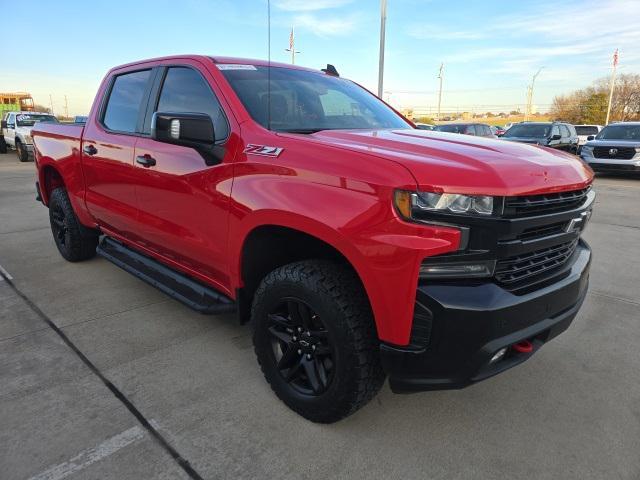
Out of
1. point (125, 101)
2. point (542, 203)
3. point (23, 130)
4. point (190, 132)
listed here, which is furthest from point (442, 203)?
point (23, 130)

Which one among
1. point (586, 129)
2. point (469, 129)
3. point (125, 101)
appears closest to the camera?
point (125, 101)

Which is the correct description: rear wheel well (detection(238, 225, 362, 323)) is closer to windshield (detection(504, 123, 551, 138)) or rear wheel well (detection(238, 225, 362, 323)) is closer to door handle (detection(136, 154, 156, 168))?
door handle (detection(136, 154, 156, 168))

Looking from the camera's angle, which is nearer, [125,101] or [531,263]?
[531,263]

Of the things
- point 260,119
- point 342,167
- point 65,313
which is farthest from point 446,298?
point 65,313

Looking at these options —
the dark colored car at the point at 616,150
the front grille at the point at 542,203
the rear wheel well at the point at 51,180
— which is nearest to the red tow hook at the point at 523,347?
the front grille at the point at 542,203

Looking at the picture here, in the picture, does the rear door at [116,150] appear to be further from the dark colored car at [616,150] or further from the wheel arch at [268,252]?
the dark colored car at [616,150]

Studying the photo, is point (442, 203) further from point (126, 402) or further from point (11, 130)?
point (11, 130)

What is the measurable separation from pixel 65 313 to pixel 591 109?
61.0 m

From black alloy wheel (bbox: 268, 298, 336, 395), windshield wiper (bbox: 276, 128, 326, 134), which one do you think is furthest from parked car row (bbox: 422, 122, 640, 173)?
black alloy wheel (bbox: 268, 298, 336, 395)

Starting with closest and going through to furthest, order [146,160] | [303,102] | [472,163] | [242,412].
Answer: [472,163]
[242,412]
[303,102]
[146,160]

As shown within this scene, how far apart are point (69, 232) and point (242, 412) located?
3342mm

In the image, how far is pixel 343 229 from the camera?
1.99 meters

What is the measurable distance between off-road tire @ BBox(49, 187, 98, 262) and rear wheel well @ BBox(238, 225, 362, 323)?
2822mm

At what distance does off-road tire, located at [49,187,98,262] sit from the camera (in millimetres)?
4742
